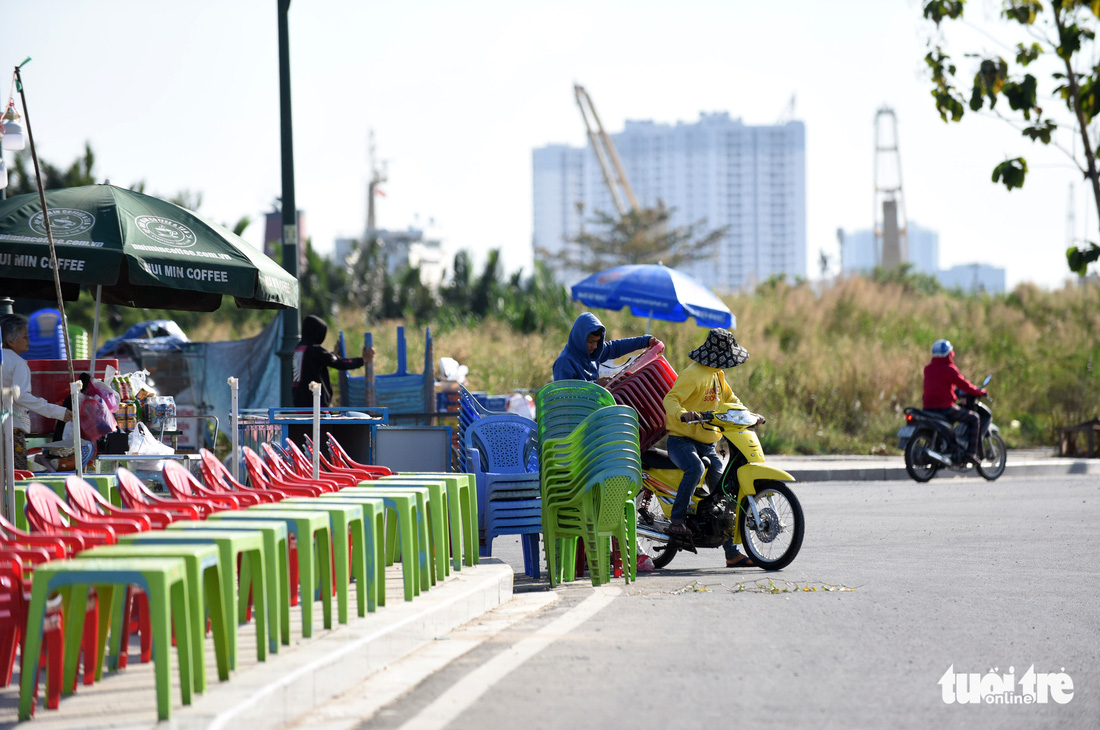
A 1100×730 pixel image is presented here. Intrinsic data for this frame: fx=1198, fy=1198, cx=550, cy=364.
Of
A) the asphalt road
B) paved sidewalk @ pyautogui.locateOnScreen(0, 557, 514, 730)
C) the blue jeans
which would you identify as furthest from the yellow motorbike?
paved sidewalk @ pyautogui.locateOnScreen(0, 557, 514, 730)

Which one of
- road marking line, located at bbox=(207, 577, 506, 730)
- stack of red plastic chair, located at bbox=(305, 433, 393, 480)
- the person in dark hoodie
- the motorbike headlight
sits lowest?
road marking line, located at bbox=(207, 577, 506, 730)

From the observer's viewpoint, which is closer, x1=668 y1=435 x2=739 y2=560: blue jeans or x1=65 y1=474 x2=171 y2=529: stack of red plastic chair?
x1=65 y1=474 x2=171 y2=529: stack of red plastic chair

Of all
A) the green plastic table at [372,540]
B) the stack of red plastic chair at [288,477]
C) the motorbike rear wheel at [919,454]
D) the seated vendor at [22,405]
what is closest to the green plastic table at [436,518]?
the stack of red plastic chair at [288,477]

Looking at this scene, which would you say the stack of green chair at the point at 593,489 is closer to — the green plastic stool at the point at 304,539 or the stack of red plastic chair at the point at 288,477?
the stack of red plastic chair at the point at 288,477

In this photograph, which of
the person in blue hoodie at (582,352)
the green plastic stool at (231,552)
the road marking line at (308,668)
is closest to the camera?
the road marking line at (308,668)

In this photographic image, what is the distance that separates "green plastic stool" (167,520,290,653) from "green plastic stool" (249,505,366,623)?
0.35 m

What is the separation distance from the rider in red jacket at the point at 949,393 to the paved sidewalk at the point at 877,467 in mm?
768

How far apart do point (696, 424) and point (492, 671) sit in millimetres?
3835

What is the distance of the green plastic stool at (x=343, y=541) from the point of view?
20.0ft

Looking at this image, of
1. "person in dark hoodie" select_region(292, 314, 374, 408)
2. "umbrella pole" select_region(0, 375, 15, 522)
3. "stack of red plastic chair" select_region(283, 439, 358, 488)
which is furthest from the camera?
"person in dark hoodie" select_region(292, 314, 374, 408)

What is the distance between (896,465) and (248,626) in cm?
1469

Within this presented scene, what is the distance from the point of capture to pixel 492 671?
5.77m

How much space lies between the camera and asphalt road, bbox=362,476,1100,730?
16.6ft

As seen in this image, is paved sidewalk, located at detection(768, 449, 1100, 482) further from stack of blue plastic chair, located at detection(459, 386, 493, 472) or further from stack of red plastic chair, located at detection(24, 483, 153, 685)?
Answer: stack of red plastic chair, located at detection(24, 483, 153, 685)
